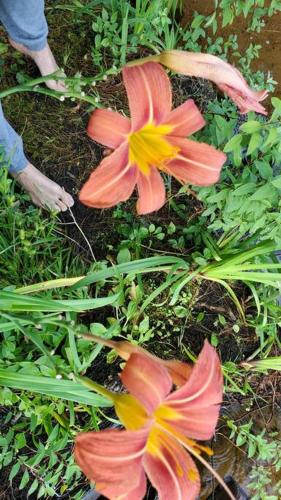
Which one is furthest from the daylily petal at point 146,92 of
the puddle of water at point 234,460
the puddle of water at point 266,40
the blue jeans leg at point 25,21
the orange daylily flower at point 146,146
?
the puddle of water at point 266,40

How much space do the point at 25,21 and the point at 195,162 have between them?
2.26ft

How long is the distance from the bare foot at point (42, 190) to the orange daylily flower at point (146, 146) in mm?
638

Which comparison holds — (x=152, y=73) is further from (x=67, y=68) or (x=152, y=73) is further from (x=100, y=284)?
(x=67, y=68)

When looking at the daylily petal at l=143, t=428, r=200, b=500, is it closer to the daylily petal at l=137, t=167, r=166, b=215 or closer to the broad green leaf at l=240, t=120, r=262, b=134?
the daylily petal at l=137, t=167, r=166, b=215

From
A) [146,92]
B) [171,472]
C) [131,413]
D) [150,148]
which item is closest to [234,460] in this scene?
[171,472]

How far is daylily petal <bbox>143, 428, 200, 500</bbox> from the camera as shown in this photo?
820 mm

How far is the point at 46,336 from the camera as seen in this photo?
4.26ft

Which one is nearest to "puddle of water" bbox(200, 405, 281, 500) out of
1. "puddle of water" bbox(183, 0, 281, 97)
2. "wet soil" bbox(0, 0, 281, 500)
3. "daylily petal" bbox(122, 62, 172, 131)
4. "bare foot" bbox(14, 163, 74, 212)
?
"wet soil" bbox(0, 0, 281, 500)

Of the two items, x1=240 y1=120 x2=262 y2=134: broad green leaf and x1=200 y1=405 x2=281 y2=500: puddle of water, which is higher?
x1=240 y1=120 x2=262 y2=134: broad green leaf

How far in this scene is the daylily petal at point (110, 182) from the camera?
769mm

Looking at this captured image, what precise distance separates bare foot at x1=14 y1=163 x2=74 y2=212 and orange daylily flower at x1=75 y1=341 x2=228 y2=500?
79 cm

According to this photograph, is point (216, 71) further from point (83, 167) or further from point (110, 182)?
point (83, 167)

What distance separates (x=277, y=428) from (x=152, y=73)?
1.37 meters

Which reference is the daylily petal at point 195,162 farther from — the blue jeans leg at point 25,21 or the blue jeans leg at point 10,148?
the blue jeans leg at point 25,21
